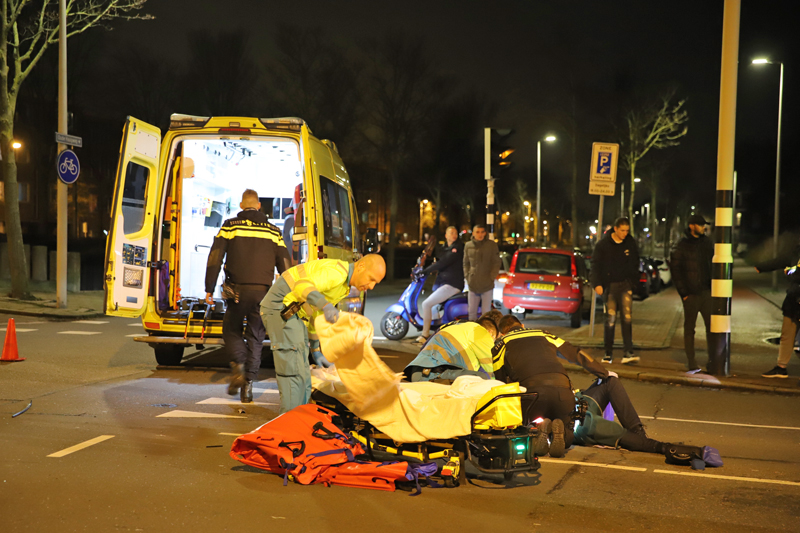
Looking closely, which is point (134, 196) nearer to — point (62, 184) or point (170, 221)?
point (170, 221)

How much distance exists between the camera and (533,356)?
18.7 ft

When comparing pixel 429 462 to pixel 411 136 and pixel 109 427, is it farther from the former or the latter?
pixel 411 136

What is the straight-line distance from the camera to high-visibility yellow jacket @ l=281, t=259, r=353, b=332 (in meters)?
5.80

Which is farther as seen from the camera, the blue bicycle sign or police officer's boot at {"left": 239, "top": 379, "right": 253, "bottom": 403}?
the blue bicycle sign

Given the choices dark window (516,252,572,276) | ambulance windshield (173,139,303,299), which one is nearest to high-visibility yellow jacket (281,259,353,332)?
ambulance windshield (173,139,303,299)

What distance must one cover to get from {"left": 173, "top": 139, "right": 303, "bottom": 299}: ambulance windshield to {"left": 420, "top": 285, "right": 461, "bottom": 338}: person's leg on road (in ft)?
8.01

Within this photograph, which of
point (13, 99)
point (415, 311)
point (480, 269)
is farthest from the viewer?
point (13, 99)

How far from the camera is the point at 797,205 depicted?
167 feet

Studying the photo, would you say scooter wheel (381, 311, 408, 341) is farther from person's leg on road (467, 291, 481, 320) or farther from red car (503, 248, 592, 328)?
red car (503, 248, 592, 328)

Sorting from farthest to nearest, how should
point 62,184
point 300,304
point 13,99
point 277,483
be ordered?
1. point 13,99
2. point 62,184
3. point 300,304
4. point 277,483

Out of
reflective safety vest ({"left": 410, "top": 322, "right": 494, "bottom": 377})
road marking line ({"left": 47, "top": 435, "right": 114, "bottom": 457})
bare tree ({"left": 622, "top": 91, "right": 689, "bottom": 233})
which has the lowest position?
road marking line ({"left": 47, "top": 435, "right": 114, "bottom": 457})

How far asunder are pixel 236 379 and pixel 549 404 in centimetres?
329

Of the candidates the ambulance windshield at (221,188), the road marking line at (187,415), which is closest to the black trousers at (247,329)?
the road marking line at (187,415)

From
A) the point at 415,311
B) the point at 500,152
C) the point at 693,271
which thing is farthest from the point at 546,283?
the point at 693,271
